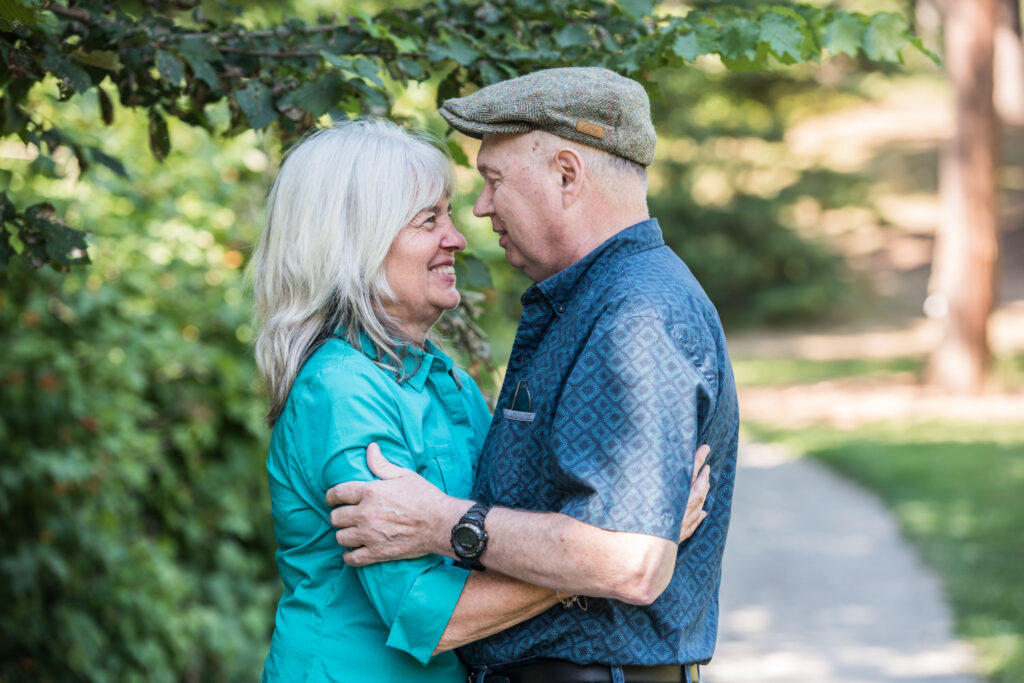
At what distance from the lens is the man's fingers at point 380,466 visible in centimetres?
208

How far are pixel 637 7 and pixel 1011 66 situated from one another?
28852 millimetres

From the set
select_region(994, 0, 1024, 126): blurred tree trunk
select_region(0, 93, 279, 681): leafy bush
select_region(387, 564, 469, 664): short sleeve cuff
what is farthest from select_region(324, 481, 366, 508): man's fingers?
select_region(994, 0, 1024, 126): blurred tree trunk

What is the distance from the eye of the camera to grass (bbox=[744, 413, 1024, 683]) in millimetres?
6473

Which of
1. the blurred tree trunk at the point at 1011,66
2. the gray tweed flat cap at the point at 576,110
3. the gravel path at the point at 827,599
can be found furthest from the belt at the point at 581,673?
the blurred tree trunk at the point at 1011,66

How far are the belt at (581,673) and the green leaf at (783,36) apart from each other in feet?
5.01

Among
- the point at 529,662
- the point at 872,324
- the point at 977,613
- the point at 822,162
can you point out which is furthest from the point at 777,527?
the point at 822,162

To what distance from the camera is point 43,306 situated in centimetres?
427

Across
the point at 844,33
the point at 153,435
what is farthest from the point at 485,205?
the point at 153,435

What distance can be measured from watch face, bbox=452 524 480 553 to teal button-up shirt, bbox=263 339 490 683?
118 mm

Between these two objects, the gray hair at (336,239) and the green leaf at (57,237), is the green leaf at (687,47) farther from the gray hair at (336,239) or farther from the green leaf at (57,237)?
the green leaf at (57,237)

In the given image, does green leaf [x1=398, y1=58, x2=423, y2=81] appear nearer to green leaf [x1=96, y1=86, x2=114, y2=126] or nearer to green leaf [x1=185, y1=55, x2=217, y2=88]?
green leaf [x1=185, y1=55, x2=217, y2=88]

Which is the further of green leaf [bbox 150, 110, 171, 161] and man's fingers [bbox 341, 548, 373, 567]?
green leaf [bbox 150, 110, 171, 161]

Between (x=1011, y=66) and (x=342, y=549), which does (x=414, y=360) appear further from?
(x=1011, y=66)

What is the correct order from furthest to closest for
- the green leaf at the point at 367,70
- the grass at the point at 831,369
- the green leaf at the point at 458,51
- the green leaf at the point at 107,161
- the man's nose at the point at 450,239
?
the grass at the point at 831,369 → the green leaf at the point at 107,161 → the green leaf at the point at 458,51 → the green leaf at the point at 367,70 → the man's nose at the point at 450,239
